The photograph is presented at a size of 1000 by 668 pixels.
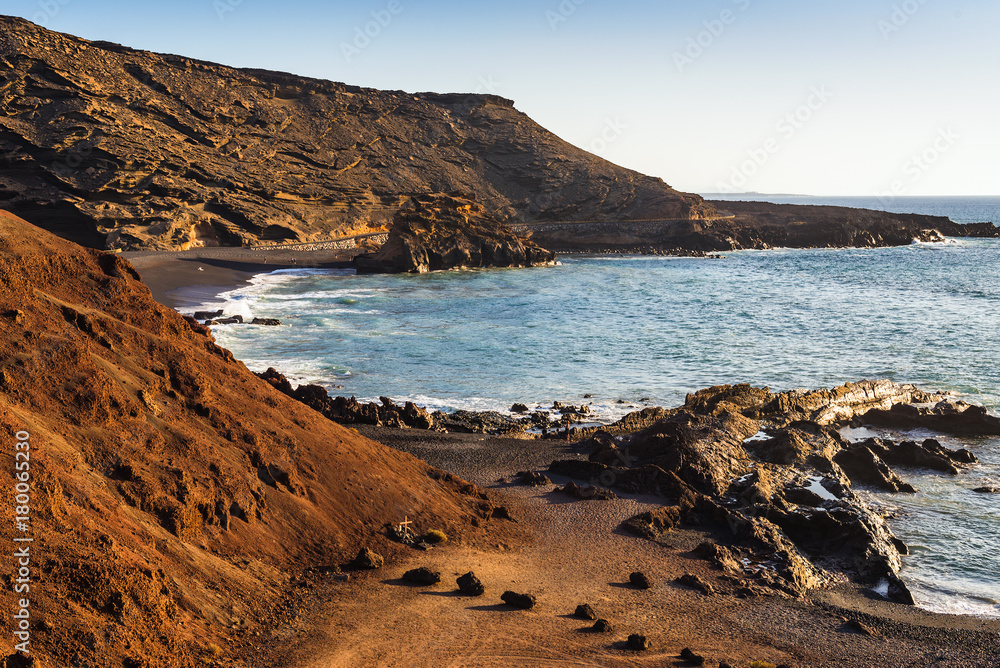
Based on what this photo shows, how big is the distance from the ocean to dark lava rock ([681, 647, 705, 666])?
515 cm

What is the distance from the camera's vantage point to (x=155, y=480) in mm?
9219

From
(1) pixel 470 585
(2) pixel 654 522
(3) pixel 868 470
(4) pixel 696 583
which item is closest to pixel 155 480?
(1) pixel 470 585

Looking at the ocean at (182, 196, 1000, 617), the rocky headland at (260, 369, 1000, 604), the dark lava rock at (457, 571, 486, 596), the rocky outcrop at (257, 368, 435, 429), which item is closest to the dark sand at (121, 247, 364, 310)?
→ the ocean at (182, 196, 1000, 617)

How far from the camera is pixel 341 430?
524 inches

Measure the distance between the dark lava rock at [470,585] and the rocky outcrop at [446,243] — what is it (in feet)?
186

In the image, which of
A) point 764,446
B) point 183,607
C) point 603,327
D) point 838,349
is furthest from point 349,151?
point 183,607

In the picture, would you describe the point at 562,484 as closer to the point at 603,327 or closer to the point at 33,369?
the point at 33,369

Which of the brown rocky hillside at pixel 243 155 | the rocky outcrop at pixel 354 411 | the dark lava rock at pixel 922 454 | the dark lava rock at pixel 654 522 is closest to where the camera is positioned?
the dark lava rock at pixel 654 522

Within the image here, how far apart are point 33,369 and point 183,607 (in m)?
3.55

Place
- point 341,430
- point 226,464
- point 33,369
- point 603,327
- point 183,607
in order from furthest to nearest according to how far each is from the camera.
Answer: point 603,327
point 341,430
point 226,464
point 33,369
point 183,607

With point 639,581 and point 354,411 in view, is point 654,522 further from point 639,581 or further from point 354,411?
point 354,411

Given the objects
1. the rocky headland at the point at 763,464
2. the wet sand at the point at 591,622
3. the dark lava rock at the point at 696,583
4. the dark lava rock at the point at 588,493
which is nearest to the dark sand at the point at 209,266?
the rocky headland at the point at 763,464

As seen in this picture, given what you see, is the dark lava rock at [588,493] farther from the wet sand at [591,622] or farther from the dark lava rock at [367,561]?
the dark lava rock at [367,561]

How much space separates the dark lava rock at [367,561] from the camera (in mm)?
10367
